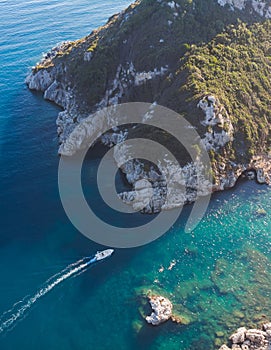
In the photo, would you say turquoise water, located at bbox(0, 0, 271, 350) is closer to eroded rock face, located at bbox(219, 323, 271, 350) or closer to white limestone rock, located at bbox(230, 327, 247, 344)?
white limestone rock, located at bbox(230, 327, 247, 344)

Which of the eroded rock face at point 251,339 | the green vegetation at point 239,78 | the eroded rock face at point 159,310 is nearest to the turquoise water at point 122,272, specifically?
the eroded rock face at point 159,310

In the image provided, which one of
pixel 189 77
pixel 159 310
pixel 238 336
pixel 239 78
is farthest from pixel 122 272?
pixel 239 78

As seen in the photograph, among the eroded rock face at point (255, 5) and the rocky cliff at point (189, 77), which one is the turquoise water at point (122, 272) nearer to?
the rocky cliff at point (189, 77)

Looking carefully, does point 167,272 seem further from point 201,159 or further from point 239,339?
point 201,159

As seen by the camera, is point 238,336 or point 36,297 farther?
point 36,297

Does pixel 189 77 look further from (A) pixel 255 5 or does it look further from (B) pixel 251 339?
(B) pixel 251 339

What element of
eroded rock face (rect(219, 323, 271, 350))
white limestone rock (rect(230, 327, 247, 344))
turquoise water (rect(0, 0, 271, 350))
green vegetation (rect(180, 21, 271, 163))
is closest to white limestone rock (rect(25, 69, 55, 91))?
turquoise water (rect(0, 0, 271, 350))
